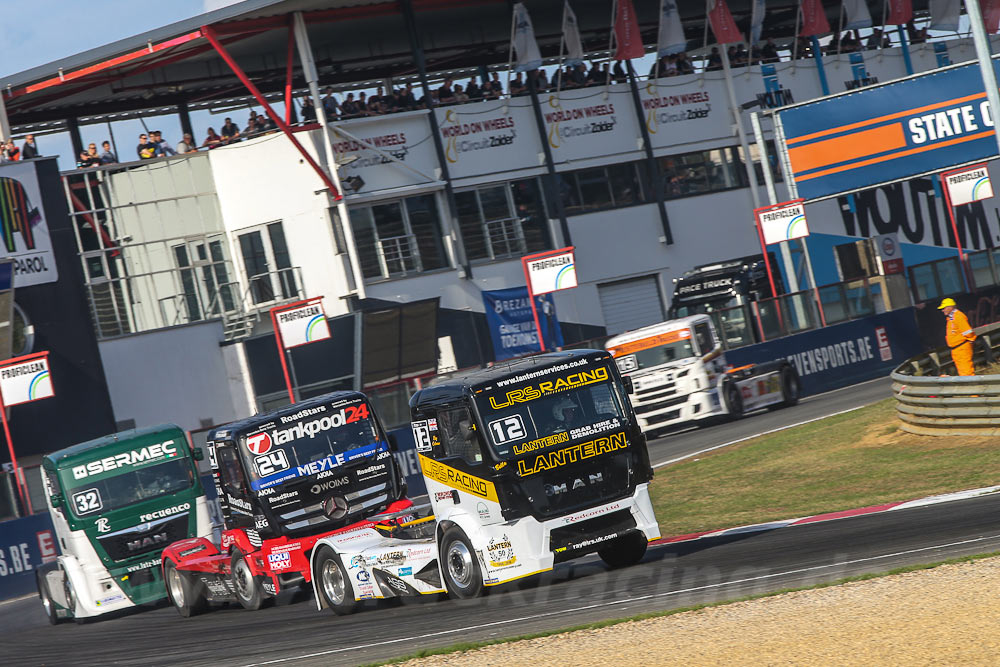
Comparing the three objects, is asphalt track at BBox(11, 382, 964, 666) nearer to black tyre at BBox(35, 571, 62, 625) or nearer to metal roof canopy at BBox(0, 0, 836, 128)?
black tyre at BBox(35, 571, 62, 625)

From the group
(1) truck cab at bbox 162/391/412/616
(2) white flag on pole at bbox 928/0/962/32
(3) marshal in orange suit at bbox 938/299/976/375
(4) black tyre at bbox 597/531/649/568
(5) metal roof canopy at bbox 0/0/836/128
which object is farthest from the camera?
(2) white flag on pole at bbox 928/0/962/32

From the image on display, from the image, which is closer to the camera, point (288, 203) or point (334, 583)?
point (334, 583)

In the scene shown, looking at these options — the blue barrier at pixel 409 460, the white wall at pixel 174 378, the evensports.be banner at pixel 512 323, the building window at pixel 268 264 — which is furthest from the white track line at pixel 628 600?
the building window at pixel 268 264

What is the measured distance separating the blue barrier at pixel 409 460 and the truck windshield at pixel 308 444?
34.5ft

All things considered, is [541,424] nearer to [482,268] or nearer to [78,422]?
[78,422]

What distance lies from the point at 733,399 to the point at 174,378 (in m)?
17.7

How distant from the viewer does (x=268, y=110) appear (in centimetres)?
3472

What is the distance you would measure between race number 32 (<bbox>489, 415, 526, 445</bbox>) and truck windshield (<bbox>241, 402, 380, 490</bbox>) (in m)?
3.77

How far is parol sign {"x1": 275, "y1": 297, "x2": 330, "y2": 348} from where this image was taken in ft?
82.4

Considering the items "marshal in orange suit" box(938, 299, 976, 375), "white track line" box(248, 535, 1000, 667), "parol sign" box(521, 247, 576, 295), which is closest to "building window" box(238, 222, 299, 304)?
"parol sign" box(521, 247, 576, 295)

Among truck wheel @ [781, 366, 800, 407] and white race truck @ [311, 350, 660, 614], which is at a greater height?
white race truck @ [311, 350, 660, 614]

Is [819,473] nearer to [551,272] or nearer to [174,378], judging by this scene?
[551,272]

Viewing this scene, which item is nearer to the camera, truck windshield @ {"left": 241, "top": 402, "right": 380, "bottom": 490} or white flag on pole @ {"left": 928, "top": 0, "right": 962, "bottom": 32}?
truck windshield @ {"left": 241, "top": 402, "right": 380, "bottom": 490}

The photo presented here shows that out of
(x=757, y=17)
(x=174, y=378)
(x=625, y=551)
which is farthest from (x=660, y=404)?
(x=757, y=17)
